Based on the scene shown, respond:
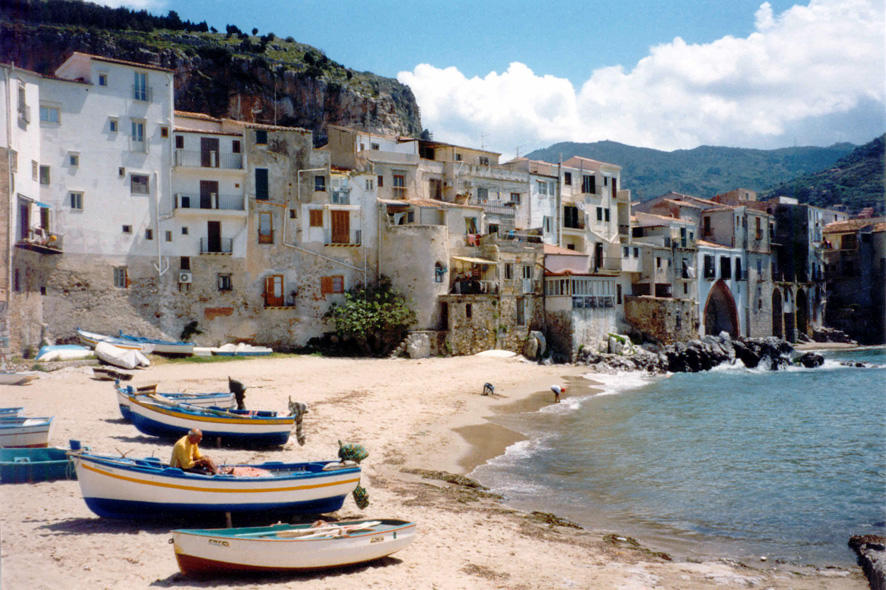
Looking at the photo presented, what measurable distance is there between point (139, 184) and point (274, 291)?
9.43 metres

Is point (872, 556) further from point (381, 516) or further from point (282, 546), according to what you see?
point (282, 546)

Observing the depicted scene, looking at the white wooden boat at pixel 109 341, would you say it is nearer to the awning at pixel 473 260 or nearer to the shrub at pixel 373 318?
the shrub at pixel 373 318

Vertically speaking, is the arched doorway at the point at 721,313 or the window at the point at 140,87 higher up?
the window at the point at 140,87

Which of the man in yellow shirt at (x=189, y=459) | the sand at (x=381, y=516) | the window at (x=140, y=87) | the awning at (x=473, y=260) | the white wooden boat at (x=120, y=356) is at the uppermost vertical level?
the window at (x=140, y=87)

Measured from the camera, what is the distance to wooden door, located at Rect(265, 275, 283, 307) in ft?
125

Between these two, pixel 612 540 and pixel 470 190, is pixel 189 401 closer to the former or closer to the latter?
pixel 612 540

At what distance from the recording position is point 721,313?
66.1m

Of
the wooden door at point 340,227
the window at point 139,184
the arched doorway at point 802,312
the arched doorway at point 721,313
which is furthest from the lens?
the arched doorway at point 802,312

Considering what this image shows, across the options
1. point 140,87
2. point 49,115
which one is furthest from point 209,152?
point 49,115

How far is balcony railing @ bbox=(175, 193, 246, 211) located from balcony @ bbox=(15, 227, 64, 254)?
6269 millimetres

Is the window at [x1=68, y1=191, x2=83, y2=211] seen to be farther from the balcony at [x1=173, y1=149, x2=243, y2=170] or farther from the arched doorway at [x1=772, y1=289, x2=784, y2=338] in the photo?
the arched doorway at [x1=772, y1=289, x2=784, y2=338]

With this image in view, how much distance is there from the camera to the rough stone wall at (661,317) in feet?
170

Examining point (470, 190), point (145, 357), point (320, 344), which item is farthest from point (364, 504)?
point (470, 190)

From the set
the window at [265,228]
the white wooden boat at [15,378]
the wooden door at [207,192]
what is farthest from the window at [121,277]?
the white wooden boat at [15,378]
